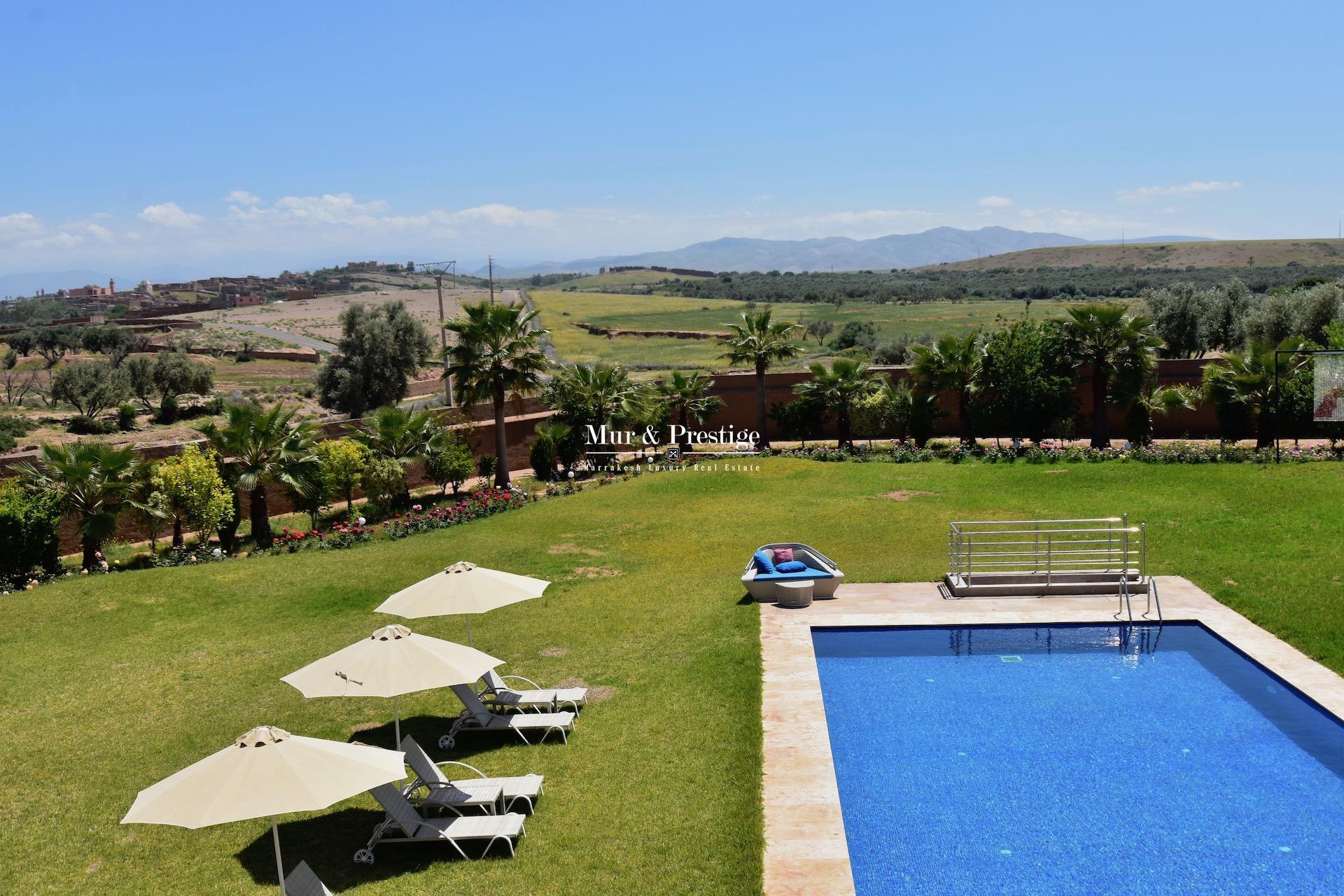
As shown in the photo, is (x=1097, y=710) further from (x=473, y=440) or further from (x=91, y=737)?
(x=473, y=440)

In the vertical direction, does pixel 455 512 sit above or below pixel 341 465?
below

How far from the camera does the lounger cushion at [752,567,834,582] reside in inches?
678

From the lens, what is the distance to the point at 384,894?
869cm

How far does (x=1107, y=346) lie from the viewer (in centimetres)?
3019

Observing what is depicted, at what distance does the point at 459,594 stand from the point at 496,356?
16.0 meters

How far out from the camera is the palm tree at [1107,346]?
1184 inches

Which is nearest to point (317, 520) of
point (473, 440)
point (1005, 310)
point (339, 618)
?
point (473, 440)

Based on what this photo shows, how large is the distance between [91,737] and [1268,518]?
2203 cm

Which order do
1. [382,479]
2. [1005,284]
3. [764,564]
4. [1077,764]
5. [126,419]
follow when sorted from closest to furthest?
[1077,764], [764,564], [382,479], [126,419], [1005,284]

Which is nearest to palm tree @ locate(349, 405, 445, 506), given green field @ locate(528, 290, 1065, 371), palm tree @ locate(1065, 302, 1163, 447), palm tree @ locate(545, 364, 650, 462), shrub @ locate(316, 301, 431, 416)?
palm tree @ locate(545, 364, 650, 462)

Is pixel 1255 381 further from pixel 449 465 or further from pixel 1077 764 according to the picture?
pixel 449 465

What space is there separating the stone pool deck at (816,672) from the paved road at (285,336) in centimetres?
8579

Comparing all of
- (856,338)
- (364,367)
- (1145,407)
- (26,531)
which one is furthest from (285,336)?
(1145,407)

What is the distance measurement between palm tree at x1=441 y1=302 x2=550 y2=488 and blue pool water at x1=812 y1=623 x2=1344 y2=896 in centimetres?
1549
